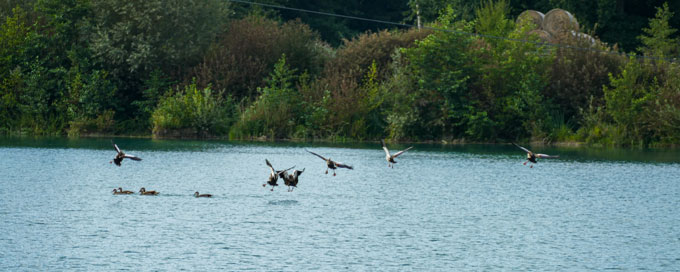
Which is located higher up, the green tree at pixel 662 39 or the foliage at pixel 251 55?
the green tree at pixel 662 39

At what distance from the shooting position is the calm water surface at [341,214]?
18.2 metres

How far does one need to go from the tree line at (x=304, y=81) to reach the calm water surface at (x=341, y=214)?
7678mm

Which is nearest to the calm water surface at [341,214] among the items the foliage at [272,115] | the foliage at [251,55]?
the foliage at [272,115]

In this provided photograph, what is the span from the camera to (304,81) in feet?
162

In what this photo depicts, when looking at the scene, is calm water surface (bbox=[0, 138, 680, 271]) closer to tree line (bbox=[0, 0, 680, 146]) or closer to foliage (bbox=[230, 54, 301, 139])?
tree line (bbox=[0, 0, 680, 146])

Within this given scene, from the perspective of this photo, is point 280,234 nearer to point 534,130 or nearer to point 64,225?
point 64,225

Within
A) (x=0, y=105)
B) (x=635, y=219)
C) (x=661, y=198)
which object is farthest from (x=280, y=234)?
(x=0, y=105)

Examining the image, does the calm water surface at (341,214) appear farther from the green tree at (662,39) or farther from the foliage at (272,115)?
the green tree at (662,39)

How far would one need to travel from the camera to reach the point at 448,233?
2120 cm

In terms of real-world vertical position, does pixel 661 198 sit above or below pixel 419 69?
below

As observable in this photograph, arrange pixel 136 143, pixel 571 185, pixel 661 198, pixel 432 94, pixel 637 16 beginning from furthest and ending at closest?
pixel 637 16, pixel 432 94, pixel 136 143, pixel 571 185, pixel 661 198

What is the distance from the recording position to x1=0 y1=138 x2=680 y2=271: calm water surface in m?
18.2

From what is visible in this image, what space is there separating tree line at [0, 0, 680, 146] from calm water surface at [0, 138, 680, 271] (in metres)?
7.68

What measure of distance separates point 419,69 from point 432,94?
54.6 inches
